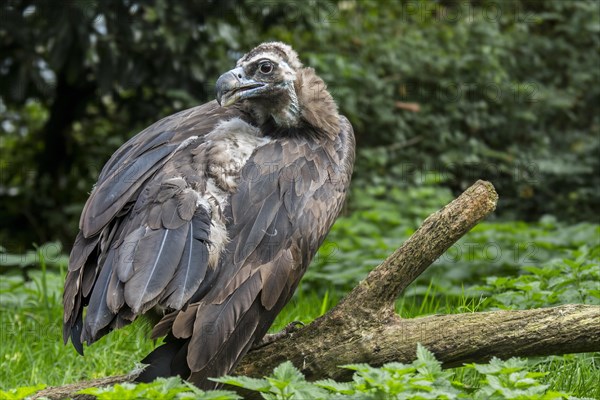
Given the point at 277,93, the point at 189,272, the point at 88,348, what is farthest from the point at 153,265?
the point at 88,348

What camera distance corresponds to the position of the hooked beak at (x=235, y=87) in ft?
12.5

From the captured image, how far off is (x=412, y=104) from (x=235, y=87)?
16.0 ft

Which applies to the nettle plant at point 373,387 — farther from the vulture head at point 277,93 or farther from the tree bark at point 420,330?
the vulture head at point 277,93

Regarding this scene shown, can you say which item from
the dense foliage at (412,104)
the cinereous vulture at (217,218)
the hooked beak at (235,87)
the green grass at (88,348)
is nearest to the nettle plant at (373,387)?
the cinereous vulture at (217,218)

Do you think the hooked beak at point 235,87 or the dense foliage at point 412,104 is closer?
the hooked beak at point 235,87

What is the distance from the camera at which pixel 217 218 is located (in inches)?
136

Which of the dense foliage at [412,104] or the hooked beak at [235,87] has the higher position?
the hooked beak at [235,87]

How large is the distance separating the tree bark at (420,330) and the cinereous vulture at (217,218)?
0.18 meters

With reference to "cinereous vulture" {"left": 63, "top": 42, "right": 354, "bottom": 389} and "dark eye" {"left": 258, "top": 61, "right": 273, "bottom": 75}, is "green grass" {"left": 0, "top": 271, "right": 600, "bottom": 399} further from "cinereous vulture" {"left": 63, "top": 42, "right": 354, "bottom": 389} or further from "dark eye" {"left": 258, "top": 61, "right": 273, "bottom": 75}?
"dark eye" {"left": 258, "top": 61, "right": 273, "bottom": 75}

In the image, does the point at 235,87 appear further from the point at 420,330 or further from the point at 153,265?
the point at 420,330

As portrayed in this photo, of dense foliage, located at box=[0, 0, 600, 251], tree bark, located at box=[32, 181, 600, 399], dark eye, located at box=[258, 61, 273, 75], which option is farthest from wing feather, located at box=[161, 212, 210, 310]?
dense foliage, located at box=[0, 0, 600, 251]

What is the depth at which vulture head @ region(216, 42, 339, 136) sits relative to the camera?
388cm

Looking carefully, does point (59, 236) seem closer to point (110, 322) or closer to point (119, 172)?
point (119, 172)

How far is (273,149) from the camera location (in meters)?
3.80
